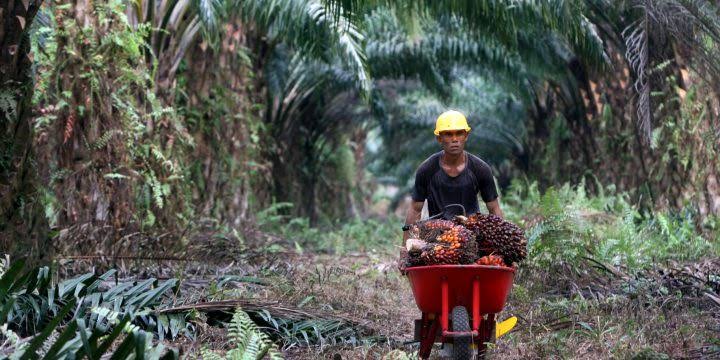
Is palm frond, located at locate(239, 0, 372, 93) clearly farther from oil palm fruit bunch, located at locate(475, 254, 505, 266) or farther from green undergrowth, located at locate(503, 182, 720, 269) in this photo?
oil palm fruit bunch, located at locate(475, 254, 505, 266)

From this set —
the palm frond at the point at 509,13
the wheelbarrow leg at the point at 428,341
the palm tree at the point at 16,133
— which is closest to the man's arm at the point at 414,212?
the wheelbarrow leg at the point at 428,341

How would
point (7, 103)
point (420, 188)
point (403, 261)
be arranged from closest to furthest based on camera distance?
point (403, 261) < point (7, 103) < point (420, 188)

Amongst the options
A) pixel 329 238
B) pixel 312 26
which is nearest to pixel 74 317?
pixel 312 26

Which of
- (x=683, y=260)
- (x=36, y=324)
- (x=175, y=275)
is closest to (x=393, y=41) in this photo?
(x=683, y=260)

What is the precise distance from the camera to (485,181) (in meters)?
6.02

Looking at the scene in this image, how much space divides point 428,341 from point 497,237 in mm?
728

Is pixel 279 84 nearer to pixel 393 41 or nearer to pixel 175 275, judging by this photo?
pixel 393 41

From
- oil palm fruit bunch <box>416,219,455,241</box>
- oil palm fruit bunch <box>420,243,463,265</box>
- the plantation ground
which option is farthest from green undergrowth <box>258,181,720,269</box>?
oil palm fruit bunch <box>420,243,463,265</box>

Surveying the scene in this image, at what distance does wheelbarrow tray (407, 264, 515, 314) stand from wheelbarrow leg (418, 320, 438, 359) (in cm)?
15

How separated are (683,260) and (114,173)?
5.16 meters

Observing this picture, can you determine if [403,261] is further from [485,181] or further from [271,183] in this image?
[271,183]

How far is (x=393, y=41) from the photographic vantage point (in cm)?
1652

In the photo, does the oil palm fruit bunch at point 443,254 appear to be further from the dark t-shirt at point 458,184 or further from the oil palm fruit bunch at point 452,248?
the dark t-shirt at point 458,184

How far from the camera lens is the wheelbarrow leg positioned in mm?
5461
